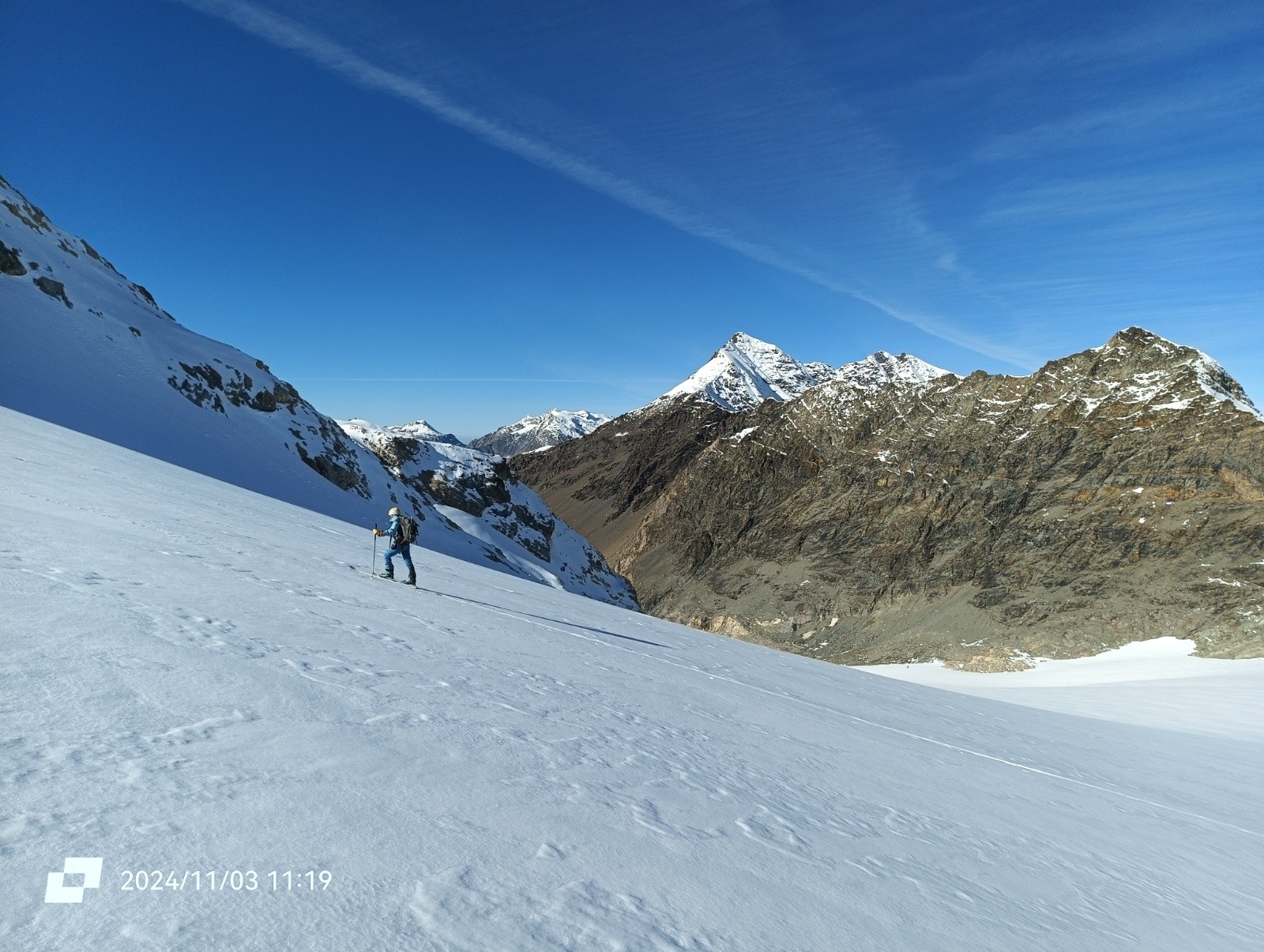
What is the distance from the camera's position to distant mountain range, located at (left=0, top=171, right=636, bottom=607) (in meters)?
27.8

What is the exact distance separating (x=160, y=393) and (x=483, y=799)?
132 ft

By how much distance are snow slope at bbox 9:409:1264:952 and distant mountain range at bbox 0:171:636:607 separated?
7.54 m

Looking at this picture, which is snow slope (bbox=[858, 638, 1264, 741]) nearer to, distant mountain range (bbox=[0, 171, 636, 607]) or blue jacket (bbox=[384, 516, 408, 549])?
blue jacket (bbox=[384, 516, 408, 549])

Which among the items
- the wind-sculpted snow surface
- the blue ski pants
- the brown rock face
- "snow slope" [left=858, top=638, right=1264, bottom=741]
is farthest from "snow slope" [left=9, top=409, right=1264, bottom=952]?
the brown rock face

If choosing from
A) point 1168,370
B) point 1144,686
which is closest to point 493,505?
point 1144,686

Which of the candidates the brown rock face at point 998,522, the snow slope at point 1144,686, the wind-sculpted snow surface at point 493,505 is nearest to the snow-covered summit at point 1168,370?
the brown rock face at point 998,522

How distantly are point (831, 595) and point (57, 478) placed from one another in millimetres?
101330

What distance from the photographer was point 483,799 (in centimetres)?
389

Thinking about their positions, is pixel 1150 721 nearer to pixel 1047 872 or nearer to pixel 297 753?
pixel 1047 872

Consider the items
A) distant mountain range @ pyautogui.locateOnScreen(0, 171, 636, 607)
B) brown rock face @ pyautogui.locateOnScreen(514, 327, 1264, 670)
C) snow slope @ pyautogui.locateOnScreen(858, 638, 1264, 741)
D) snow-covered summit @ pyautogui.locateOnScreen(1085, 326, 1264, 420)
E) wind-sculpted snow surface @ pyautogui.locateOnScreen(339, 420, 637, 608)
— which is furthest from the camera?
snow-covered summit @ pyautogui.locateOnScreen(1085, 326, 1264, 420)

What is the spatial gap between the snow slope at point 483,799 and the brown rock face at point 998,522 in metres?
62.1

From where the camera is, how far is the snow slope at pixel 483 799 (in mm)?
2750

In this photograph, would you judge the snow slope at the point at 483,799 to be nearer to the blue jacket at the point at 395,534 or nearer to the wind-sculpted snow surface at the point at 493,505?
the blue jacket at the point at 395,534

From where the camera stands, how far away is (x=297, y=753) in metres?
3.85
